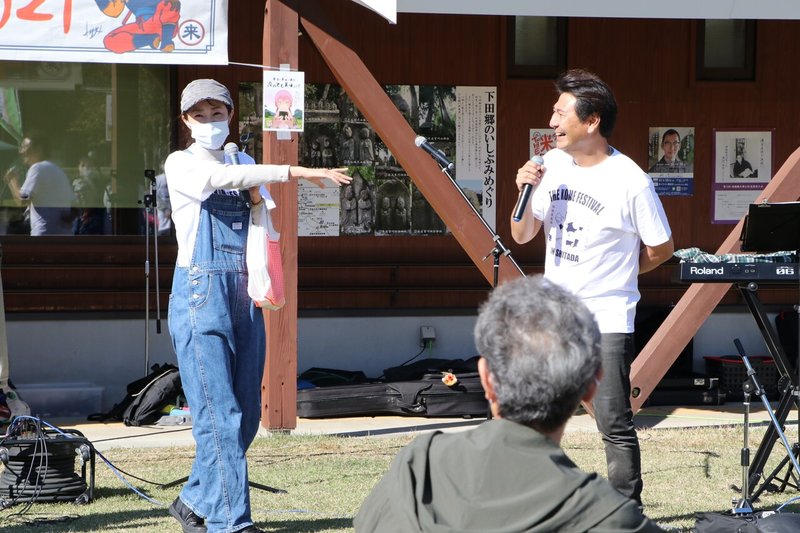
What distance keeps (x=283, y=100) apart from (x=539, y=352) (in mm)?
5567

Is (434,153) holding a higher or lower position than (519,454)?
higher

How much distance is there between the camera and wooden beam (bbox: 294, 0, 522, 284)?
729cm

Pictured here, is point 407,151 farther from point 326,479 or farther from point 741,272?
point 741,272

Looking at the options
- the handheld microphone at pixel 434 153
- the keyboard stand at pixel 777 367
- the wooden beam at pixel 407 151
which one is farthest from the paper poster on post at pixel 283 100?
the keyboard stand at pixel 777 367

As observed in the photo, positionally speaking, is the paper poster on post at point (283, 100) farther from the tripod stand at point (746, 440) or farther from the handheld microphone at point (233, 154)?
the tripod stand at point (746, 440)

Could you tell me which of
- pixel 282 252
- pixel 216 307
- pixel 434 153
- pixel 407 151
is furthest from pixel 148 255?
pixel 216 307

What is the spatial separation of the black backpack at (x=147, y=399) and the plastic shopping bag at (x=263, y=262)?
12.1ft

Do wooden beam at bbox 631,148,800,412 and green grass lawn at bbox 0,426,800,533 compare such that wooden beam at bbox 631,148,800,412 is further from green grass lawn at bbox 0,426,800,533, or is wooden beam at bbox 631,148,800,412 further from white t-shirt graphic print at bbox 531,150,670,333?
white t-shirt graphic print at bbox 531,150,670,333

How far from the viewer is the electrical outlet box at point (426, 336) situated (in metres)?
9.77

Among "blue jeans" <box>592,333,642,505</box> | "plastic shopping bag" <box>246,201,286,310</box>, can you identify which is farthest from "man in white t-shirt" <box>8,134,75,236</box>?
"blue jeans" <box>592,333,642,505</box>

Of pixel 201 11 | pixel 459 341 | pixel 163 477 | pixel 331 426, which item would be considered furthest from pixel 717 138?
pixel 163 477

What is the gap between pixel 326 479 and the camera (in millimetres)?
6434

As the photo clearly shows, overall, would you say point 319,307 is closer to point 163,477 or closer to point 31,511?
point 163,477

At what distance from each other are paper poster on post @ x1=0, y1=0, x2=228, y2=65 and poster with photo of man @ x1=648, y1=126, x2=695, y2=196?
4.50m
